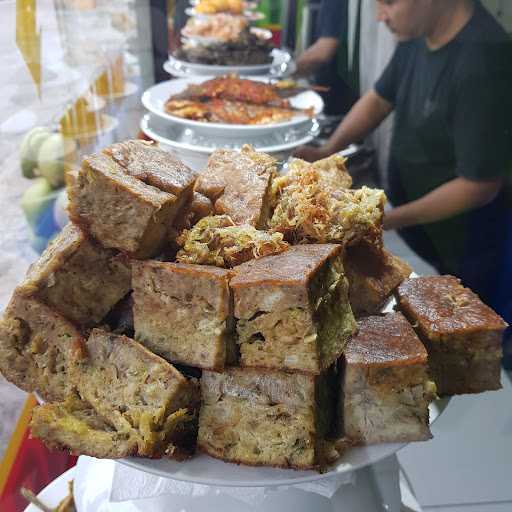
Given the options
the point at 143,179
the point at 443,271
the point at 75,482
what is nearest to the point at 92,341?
the point at 143,179

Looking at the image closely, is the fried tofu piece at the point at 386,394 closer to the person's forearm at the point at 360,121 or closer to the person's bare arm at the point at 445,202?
the person's bare arm at the point at 445,202

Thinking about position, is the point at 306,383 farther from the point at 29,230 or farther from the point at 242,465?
the point at 29,230

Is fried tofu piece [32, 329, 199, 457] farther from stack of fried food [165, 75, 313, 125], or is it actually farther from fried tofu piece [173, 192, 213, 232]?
stack of fried food [165, 75, 313, 125]

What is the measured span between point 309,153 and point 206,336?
104cm

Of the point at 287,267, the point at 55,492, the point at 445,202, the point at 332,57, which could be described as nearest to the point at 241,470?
the point at 287,267

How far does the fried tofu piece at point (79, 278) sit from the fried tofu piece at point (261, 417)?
0.21 metres

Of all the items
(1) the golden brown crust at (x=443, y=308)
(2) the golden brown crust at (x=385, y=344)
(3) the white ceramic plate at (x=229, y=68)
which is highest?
(3) the white ceramic plate at (x=229, y=68)

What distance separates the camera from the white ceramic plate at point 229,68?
207cm

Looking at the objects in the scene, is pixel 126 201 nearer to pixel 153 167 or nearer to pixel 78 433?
pixel 153 167

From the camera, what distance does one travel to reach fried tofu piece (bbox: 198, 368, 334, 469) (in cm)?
75

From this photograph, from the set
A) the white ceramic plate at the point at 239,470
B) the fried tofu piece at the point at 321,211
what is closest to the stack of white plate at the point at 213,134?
the fried tofu piece at the point at 321,211

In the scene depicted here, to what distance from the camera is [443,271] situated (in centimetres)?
166

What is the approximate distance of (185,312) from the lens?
30.6 inches

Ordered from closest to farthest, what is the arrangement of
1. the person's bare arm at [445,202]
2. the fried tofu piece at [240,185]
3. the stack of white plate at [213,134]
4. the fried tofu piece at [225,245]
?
the fried tofu piece at [225,245], the fried tofu piece at [240,185], the person's bare arm at [445,202], the stack of white plate at [213,134]
